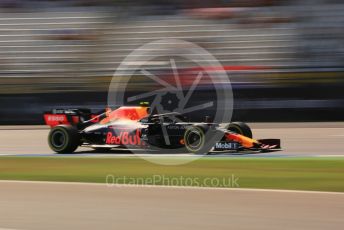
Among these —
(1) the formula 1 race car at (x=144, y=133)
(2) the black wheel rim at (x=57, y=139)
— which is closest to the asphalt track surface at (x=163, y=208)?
(1) the formula 1 race car at (x=144, y=133)

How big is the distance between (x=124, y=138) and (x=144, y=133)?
415mm

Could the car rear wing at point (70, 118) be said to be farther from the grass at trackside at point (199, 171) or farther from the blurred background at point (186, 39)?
the blurred background at point (186, 39)

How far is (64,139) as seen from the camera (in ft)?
37.5

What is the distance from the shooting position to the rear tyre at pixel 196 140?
1047 cm

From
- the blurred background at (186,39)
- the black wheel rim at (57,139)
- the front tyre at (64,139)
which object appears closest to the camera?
the front tyre at (64,139)

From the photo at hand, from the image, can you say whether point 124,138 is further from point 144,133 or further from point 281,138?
point 281,138

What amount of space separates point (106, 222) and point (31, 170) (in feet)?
13.6

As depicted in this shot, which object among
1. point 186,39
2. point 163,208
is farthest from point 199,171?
point 186,39

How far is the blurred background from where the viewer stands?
60.1 feet

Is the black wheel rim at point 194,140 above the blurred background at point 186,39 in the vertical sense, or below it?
below

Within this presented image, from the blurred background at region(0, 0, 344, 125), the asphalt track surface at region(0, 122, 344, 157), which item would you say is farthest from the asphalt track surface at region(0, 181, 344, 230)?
the blurred background at region(0, 0, 344, 125)

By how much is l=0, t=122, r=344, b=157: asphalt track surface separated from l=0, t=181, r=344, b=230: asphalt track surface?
4256 millimetres

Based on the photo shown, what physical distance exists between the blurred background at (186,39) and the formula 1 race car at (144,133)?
281 inches

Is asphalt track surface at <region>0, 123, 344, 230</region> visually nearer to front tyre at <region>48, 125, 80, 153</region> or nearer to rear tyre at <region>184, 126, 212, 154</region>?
rear tyre at <region>184, 126, 212, 154</region>
